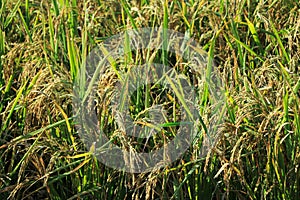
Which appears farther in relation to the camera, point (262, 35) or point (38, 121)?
point (262, 35)

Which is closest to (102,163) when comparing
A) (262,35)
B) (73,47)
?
(73,47)

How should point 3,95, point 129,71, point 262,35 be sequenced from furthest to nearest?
point 262,35, point 3,95, point 129,71

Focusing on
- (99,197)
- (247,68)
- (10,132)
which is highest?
(247,68)

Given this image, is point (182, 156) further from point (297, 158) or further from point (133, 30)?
point (133, 30)

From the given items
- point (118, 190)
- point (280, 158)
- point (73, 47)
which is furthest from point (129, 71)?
point (280, 158)

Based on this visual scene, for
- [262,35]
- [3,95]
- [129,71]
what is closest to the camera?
[129,71]

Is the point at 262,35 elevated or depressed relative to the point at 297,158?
elevated
